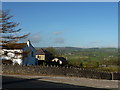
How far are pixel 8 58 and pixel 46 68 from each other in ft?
25.8

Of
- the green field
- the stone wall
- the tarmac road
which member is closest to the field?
the green field

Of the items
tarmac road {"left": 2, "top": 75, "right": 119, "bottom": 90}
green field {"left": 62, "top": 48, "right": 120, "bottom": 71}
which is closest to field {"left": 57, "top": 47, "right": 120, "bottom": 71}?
green field {"left": 62, "top": 48, "right": 120, "bottom": 71}

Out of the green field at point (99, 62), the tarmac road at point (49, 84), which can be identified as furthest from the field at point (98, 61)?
the tarmac road at point (49, 84)

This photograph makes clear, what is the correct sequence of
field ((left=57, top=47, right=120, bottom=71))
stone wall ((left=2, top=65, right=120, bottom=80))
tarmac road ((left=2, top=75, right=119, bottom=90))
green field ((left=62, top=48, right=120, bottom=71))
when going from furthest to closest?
field ((left=57, top=47, right=120, bottom=71)), green field ((left=62, top=48, right=120, bottom=71)), stone wall ((left=2, top=65, right=120, bottom=80)), tarmac road ((left=2, top=75, right=119, bottom=90))

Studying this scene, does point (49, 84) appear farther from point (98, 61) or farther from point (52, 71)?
point (98, 61)

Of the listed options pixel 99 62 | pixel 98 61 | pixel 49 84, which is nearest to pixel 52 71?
pixel 49 84

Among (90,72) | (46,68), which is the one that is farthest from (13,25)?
(90,72)

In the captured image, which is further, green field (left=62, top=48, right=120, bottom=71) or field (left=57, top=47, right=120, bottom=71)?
field (left=57, top=47, right=120, bottom=71)

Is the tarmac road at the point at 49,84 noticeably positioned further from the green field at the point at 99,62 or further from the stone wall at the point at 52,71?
the green field at the point at 99,62

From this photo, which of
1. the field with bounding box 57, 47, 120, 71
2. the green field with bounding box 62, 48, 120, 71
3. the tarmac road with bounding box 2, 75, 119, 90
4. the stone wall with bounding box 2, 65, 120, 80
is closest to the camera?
the tarmac road with bounding box 2, 75, 119, 90

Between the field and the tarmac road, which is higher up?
the field

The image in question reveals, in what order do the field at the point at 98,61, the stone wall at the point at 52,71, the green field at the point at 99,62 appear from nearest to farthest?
the stone wall at the point at 52,71 → the green field at the point at 99,62 → the field at the point at 98,61

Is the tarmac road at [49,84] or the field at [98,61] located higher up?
the field at [98,61]

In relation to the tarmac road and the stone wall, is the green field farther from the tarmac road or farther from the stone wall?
the tarmac road
